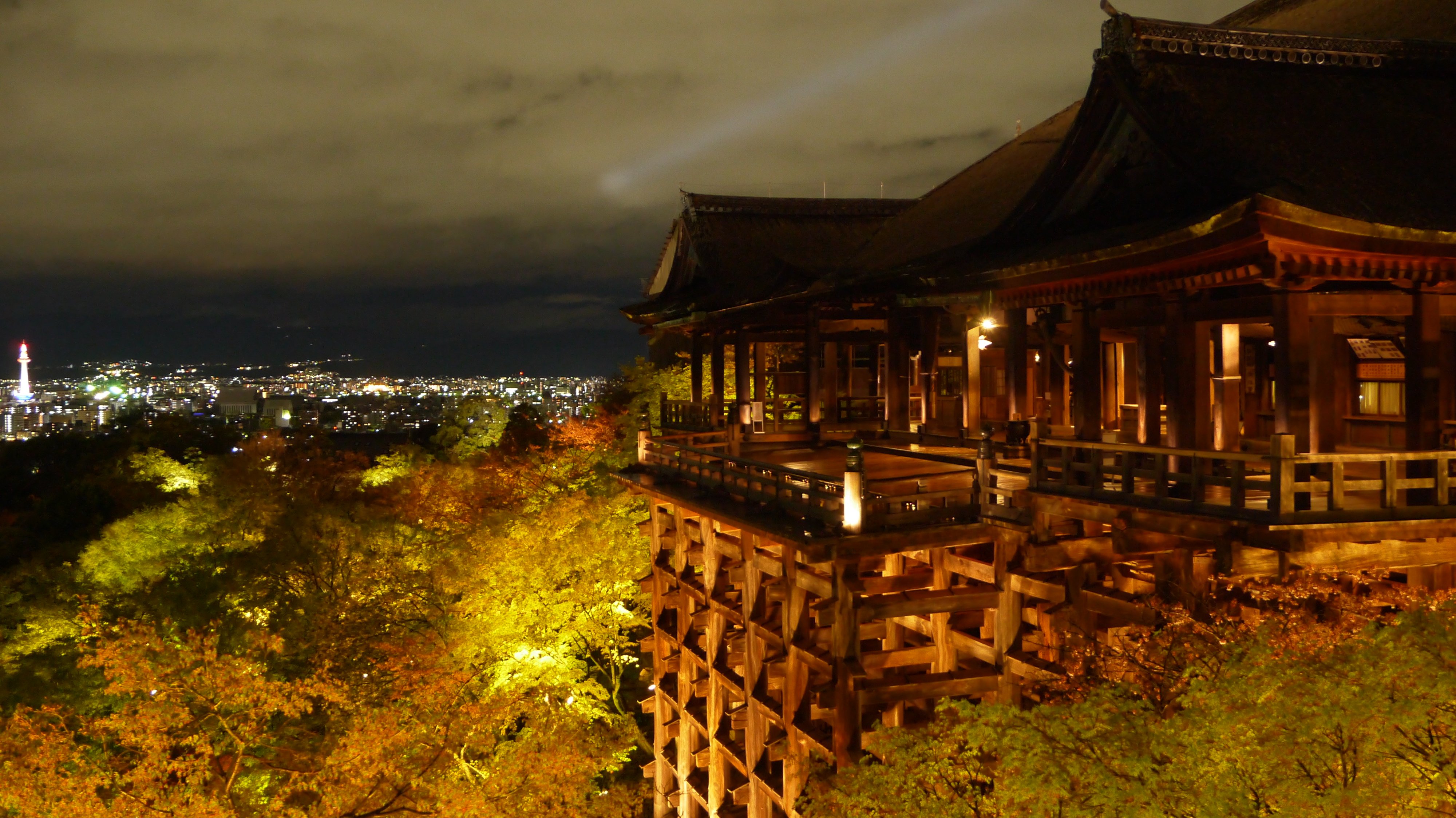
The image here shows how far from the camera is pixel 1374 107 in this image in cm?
1165

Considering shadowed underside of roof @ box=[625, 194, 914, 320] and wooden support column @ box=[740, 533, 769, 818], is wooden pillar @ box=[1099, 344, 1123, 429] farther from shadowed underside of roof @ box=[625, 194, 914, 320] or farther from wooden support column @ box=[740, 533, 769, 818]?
wooden support column @ box=[740, 533, 769, 818]

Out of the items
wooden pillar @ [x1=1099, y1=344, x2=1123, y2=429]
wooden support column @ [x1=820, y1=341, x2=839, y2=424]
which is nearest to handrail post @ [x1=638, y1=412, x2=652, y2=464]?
wooden support column @ [x1=820, y1=341, x2=839, y2=424]

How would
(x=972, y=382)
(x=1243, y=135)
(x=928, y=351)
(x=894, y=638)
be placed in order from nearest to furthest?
(x=1243, y=135) < (x=894, y=638) < (x=972, y=382) < (x=928, y=351)

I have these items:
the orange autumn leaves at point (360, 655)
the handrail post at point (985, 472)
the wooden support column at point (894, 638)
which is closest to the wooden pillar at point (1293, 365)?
the handrail post at point (985, 472)

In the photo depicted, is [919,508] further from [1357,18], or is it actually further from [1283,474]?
[1357,18]

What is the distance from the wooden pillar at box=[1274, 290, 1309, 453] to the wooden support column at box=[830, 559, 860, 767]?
195 inches

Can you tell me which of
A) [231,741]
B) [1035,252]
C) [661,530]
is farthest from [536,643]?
[1035,252]

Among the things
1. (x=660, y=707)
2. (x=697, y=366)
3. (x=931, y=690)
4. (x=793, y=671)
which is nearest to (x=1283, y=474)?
(x=931, y=690)

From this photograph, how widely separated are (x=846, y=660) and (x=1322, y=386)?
246 inches

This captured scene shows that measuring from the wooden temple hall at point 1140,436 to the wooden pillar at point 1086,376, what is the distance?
36 millimetres

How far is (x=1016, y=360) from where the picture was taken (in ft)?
46.1

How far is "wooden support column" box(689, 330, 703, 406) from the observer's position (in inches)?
1072

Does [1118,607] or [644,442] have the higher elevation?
[644,442]

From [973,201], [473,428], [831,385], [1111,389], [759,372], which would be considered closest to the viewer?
[1111,389]
